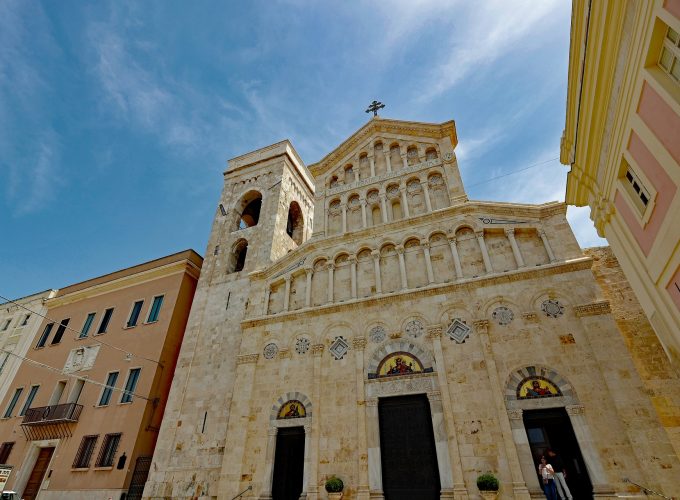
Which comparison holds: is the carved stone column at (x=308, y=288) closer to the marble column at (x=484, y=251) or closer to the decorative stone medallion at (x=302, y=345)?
the decorative stone medallion at (x=302, y=345)

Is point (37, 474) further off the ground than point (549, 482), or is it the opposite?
point (37, 474)

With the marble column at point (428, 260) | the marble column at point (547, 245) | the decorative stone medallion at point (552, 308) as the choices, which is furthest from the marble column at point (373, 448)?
the marble column at point (547, 245)

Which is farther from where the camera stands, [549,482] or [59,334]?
[59,334]

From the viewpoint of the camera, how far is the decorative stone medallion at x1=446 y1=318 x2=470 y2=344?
1324 centimetres

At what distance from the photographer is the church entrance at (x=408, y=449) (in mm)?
11719

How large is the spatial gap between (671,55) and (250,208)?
23850mm

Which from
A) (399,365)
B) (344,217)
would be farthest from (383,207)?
(399,365)

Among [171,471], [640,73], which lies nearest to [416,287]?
[640,73]

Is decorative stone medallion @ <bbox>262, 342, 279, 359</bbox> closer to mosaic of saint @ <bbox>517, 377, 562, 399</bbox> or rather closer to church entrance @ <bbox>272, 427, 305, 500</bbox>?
church entrance @ <bbox>272, 427, 305, 500</bbox>

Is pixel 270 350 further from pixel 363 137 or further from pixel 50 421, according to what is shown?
pixel 50 421

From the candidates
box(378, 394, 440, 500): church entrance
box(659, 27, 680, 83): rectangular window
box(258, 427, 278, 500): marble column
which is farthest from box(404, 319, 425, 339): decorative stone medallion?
box(659, 27, 680, 83): rectangular window

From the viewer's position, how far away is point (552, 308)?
12570 millimetres

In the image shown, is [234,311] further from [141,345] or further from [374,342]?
[374,342]

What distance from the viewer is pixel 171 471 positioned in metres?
15.8
